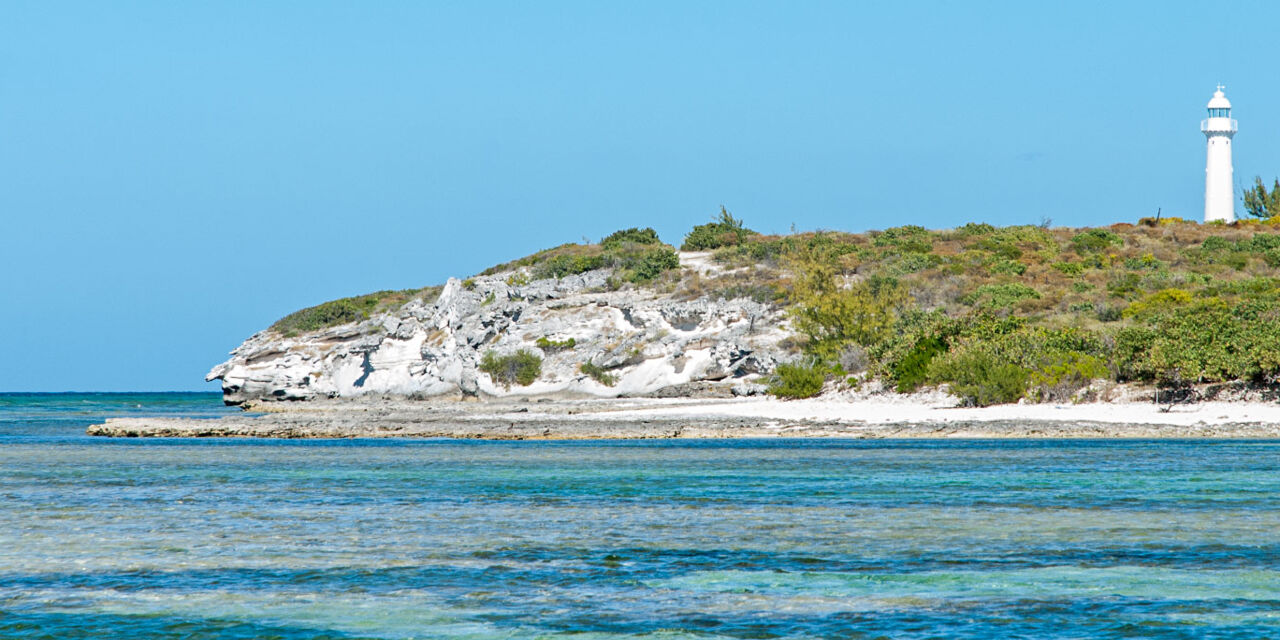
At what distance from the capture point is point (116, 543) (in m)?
15.9

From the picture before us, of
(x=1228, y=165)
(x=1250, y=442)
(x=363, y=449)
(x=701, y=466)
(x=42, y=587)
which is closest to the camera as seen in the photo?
(x=42, y=587)

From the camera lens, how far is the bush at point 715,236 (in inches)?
3282

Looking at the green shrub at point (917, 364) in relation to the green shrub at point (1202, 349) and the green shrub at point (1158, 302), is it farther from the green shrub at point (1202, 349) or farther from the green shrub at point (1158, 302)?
the green shrub at point (1158, 302)

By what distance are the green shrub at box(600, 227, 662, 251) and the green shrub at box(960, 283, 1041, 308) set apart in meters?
28.1

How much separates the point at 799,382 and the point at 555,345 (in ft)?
53.5

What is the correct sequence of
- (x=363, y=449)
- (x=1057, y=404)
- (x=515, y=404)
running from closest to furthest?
(x=363, y=449) → (x=1057, y=404) → (x=515, y=404)

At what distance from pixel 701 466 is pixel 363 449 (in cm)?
1186

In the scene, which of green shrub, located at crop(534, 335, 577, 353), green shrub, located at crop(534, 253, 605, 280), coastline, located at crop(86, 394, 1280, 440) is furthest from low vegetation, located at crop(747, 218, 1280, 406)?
green shrub, located at crop(534, 335, 577, 353)

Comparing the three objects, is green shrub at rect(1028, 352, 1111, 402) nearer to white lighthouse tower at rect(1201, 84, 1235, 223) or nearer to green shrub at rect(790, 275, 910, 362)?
green shrub at rect(790, 275, 910, 362)

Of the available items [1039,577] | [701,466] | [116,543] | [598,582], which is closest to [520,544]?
[598,582]

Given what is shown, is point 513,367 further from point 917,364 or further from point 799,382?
point 917,364

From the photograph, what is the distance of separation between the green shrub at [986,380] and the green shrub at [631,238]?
46335 millimetres

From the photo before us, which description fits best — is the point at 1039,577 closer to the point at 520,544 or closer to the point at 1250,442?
the point at 520,544

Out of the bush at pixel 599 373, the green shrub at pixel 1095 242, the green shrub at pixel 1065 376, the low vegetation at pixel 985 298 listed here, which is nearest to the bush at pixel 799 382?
the low vegetation at pixel 985 298
